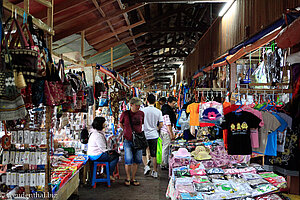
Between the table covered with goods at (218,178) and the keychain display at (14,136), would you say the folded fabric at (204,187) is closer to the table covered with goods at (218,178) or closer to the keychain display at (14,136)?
the table covered with goods at (218,178)

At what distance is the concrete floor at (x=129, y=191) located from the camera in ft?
16.4

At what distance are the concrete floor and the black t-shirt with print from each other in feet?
6.43

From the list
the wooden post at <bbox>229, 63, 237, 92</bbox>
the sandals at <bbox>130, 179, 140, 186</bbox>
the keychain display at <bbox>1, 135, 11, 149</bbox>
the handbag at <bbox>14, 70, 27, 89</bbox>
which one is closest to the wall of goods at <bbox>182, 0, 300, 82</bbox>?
the wooden post at <bbox>229, 63, 237, 92</bbox>

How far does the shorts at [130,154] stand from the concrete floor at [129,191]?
528 mm

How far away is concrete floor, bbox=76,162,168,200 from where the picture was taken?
197 inches

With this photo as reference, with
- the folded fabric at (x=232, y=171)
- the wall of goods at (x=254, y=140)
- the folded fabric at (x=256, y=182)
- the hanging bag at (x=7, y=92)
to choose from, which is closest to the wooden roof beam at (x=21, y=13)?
the hanging bag at (x=7, y=92)

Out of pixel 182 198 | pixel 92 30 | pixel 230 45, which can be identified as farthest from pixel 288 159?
pixel 92 30

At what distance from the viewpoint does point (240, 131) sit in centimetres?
374

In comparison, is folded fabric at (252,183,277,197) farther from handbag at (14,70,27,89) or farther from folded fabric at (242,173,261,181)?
handbag at (14,70,27,89)

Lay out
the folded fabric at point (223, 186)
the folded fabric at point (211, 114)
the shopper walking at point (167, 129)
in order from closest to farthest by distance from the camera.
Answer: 1. the folded fabric at point (223, 186)
2. the folded fabric at point (211, 114)
3. the shopper walking at point (167, 129)

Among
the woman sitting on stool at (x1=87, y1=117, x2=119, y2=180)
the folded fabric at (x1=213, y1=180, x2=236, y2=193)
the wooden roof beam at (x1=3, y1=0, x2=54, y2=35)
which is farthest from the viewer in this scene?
the woman sitting on stool at (x1=87, y1=117, x2=119, y2=180)

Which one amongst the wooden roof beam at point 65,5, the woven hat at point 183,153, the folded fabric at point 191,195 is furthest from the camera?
the wooden roof beam at point 65,5

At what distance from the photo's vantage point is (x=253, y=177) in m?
3.59

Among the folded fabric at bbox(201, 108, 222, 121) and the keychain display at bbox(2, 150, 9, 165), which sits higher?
the folded fabric at bbox(201, 108, 222, 121)
